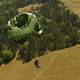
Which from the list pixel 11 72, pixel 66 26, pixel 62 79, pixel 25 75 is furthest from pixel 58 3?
pixel 62 79

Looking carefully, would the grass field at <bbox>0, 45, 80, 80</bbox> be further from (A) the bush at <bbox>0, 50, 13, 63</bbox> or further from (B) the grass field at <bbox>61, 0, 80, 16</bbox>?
(B) the grass field at <bbox>61, 0, 80, 16</bbox>

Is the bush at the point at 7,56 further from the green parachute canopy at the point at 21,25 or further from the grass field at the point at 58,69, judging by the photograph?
the green parachute canopy at the point at 21,25

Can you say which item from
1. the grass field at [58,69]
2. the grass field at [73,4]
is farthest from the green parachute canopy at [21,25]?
the grass field at [73,4]

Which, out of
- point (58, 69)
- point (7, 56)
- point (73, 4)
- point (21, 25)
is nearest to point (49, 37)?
point (7, 56)

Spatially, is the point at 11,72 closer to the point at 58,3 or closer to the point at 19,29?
the point at 19,29

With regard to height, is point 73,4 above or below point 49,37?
below

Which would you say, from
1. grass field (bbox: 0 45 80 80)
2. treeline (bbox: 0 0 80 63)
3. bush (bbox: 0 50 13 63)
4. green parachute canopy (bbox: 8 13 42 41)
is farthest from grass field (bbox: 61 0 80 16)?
green parachute canopy (bbox: 8 13 42 41)

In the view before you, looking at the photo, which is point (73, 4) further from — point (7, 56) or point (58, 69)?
point (58, 69)

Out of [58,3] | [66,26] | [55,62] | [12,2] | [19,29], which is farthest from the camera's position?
[12,2]
